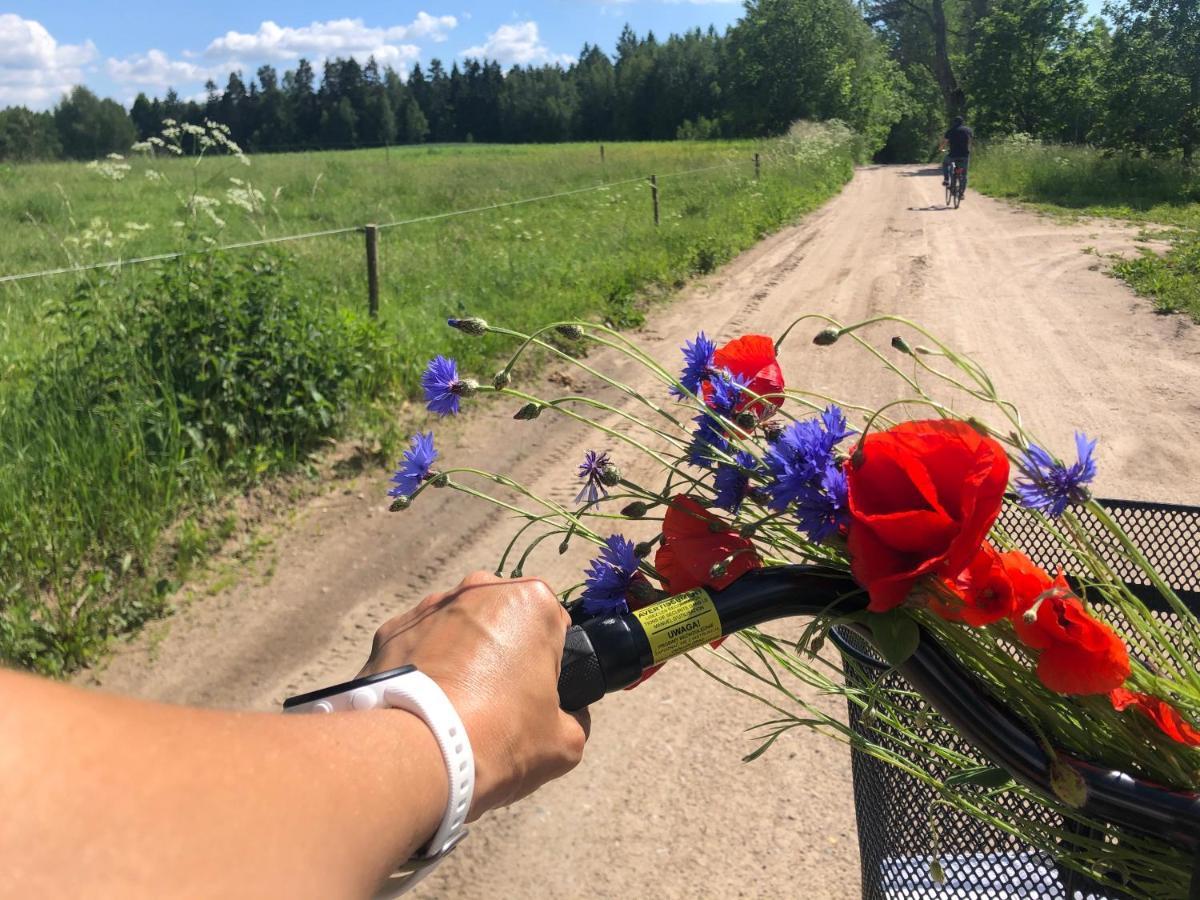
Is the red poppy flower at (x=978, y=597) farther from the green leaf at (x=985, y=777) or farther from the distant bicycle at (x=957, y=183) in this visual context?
the distant bicycle at (x=957, y=183)

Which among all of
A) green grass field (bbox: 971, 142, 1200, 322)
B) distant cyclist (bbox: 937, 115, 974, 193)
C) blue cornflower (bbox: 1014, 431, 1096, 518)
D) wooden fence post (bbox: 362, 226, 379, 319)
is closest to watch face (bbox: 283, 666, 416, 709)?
blue cornflower (bbox: 1014, 431, 1096, 518)

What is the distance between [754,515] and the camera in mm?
1156

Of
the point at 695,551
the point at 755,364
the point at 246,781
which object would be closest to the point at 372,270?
the point at 755,364

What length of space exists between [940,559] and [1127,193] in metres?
22.5

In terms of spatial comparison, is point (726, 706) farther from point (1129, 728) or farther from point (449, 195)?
point (449, 195)

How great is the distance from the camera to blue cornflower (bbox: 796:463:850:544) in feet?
3.19

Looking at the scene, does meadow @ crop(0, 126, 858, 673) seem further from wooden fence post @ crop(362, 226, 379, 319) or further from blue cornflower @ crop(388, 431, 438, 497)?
blue cornflower @ crop(388, 431, 438, 497)

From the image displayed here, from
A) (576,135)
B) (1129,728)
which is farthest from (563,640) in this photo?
(576,135)

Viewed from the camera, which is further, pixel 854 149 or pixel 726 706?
pixel 854 149

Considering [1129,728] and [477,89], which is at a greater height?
[477,89]

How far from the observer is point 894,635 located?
39.9 inches

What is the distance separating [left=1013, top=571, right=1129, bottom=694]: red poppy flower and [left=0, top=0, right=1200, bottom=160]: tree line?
748 centimetres

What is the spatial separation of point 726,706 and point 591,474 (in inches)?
94.3

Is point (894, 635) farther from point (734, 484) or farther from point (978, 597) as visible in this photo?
point (734, 484)
